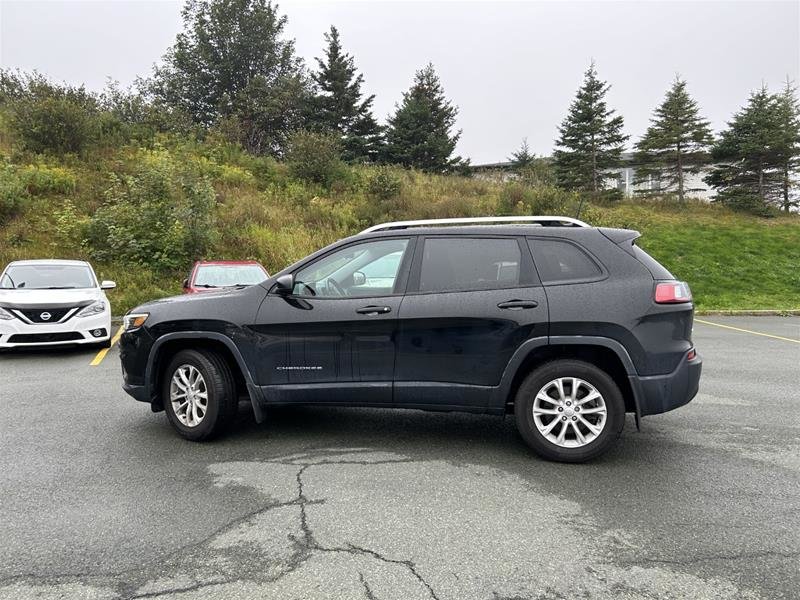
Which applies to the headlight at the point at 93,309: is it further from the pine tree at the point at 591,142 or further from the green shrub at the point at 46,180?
the pine tree at the point at 591,142

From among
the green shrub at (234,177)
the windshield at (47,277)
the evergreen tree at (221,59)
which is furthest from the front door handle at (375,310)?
the evergreen tree at (221,59)

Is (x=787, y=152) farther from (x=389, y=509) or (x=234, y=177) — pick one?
(x=389, y=509)

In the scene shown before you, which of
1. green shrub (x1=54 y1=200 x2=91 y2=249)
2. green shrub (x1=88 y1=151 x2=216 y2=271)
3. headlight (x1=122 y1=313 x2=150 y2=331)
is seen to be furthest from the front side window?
green shrub (x1=54 y1=200 x2=91 y2=249)

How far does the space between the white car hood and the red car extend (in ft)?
5.48

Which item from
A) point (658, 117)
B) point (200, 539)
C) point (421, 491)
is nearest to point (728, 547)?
point (421, 491)

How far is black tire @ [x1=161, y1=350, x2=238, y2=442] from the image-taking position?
4715 mm

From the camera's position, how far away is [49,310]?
8945mm

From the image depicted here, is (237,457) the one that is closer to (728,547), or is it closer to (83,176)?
(728,547)

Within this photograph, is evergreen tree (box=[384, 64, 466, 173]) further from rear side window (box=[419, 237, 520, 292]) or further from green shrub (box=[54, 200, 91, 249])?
rear side window (box=[419, 237, 520, 292])

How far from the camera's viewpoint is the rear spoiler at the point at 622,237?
4438 mm

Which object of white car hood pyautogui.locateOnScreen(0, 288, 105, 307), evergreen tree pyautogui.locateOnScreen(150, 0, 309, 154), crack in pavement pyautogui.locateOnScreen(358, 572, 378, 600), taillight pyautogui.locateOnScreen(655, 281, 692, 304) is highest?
evergreen tree pyautogui.locateOnScreen(150, 0, 309, 154)

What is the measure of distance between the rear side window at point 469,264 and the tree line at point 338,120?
68.2ft

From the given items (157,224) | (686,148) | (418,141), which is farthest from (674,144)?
(157,224)

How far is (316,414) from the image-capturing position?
569 cm
